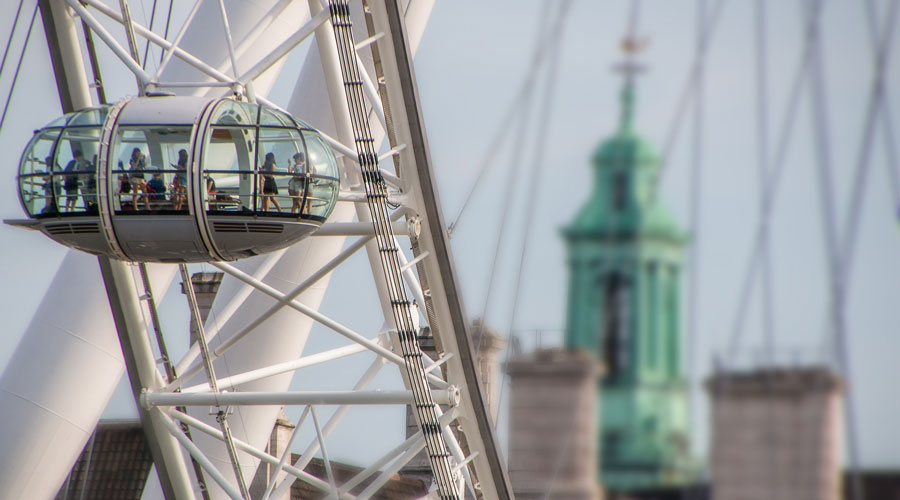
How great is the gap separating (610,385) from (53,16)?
1279 cm

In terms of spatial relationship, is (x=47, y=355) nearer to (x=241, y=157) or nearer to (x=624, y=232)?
(x=241, y=157)

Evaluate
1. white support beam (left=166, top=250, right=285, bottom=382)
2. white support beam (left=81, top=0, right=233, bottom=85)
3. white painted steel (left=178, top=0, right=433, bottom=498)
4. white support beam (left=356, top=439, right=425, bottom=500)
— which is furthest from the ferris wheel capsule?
white painted steel (left=178, top=0, right=433, bottom=498)

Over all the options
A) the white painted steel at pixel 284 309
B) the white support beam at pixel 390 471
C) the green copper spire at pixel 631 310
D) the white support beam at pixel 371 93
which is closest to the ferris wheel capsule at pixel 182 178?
the white support beam at pixel 371 93

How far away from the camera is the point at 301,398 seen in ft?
46.6

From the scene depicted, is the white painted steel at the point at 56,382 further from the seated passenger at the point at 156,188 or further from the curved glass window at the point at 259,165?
the curved glass window at the point at 259,165

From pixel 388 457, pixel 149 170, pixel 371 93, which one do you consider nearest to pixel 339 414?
pixel 388 457

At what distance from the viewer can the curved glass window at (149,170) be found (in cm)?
1117

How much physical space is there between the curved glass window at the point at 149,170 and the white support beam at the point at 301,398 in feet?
11.8

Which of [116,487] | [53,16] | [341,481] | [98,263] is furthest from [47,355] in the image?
[116,487]

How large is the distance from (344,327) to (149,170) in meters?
3.49

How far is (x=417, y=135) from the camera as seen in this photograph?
44.4ft

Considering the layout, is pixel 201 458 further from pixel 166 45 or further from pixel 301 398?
pixel 166 45

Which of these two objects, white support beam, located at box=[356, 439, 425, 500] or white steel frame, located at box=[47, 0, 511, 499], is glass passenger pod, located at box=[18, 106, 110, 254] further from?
white support beam, located at box=[356, 439, 425, 500]

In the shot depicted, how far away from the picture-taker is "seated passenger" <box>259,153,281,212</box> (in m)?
11.2
